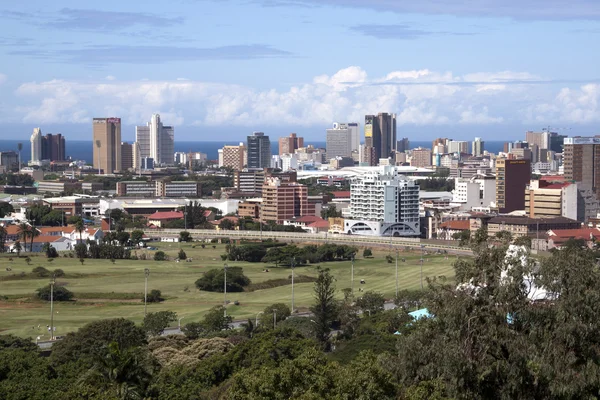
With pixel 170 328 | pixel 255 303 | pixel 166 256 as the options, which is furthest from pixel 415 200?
pixel 170 328

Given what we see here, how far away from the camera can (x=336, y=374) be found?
831 inches

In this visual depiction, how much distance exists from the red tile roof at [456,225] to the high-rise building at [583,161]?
23.7 meters

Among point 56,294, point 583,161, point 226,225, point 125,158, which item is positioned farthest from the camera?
point 125,158

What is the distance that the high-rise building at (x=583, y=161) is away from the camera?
11350cm

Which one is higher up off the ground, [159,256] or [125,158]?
[125,158]

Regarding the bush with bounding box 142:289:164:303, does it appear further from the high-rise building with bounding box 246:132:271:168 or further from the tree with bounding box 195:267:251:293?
the high-rise building with bounding box 246:132:271:168

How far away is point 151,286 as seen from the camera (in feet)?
191

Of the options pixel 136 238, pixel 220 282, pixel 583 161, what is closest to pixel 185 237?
pixel 136 238

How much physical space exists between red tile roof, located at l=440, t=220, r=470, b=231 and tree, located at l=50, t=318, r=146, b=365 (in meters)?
60.7

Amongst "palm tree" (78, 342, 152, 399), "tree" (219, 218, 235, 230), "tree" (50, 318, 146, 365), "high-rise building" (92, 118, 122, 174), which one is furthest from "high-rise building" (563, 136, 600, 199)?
"high-rise building" (92, 118, 122, 174)

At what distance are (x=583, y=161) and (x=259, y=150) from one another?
85685 millimetres

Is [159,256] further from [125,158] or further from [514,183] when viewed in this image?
[125,158]

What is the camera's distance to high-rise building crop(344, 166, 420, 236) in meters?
94.5

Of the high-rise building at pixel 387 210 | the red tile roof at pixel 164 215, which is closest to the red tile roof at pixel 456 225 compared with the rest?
the high-rise building at pixel 387 210
